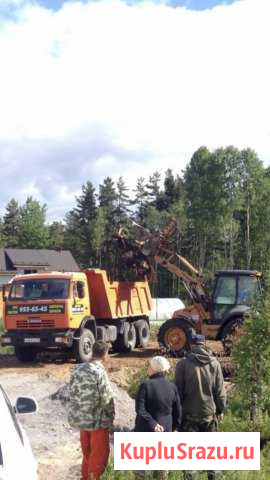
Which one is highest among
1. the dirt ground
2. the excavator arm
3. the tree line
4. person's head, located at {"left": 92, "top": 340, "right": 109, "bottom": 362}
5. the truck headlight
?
the tree line

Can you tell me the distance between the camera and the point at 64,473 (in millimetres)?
7992

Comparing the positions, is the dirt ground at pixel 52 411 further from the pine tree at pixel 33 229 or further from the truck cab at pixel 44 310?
the pine tree at pixel 33 229

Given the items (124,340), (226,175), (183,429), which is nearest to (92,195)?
(226,175)

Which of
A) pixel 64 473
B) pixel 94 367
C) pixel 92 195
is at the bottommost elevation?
pixel 64 473

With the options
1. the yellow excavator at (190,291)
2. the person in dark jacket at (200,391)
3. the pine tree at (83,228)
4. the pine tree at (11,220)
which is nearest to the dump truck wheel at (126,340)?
the yellow excavator at (190,291)

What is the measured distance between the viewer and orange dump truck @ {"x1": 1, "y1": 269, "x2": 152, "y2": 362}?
1700cm

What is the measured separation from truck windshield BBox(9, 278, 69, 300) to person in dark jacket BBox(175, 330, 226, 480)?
10286mm

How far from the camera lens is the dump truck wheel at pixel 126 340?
2056 cm

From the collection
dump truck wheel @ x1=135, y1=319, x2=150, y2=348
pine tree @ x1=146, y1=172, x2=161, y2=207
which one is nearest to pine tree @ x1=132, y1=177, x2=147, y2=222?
pine tree @ x1=146, y1=172, x2=161, y2=207

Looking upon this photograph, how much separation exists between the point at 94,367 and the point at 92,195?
2985 inches

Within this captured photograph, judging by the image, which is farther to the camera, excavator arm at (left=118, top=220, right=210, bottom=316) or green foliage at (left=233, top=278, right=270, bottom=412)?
excavator arm at (left=118, top=220, right=210, bottom=316)

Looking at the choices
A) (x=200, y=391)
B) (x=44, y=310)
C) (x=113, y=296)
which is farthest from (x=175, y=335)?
(x=200, y=391)

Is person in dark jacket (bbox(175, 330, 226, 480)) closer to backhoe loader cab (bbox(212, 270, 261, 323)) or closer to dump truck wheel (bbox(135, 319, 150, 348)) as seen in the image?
backhoe loader cab (bbox(212, 270, 261, 323))

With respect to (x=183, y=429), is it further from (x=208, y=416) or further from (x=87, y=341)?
(x=87, y=341)
